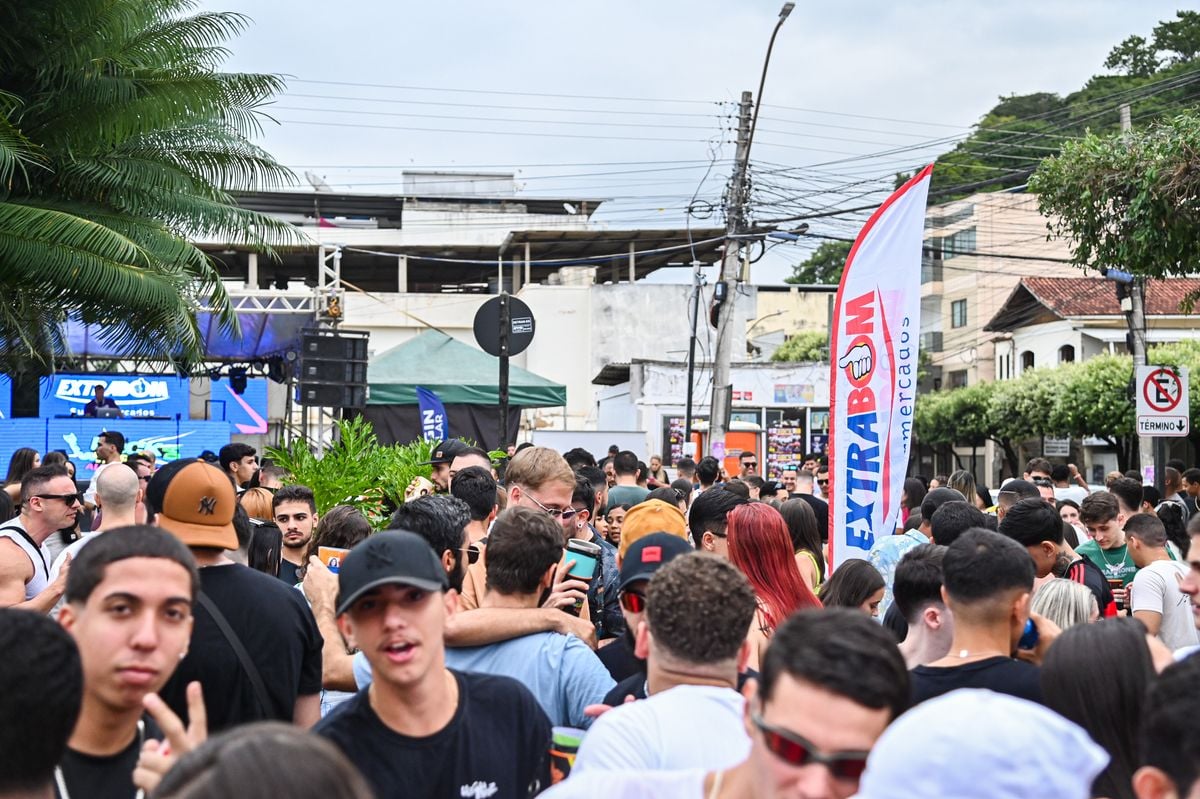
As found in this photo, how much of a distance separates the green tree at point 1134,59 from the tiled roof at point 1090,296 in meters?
16.2

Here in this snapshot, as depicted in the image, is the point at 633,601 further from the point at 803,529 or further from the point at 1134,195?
the point at 1134,195

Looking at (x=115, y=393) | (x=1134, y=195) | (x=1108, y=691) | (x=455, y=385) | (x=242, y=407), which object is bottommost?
(x=1108, y=691)

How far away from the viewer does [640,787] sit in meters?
2.55

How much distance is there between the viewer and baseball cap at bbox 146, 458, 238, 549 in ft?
13.5

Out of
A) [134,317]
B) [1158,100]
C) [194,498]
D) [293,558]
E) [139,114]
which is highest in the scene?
[1158,100]

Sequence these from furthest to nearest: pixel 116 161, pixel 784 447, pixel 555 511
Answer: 1. pixel 784 447
2. pixel 116 161
3. pixel 555 511

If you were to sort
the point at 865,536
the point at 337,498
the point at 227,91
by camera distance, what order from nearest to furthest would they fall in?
the point at 865,536 < the point at 337,498 < the point at 227,91

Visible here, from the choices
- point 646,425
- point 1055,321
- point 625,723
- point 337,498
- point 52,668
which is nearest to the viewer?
point 52,668

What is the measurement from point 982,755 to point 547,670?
2575 mm

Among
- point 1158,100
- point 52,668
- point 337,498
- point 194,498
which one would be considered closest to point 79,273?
point 337,498

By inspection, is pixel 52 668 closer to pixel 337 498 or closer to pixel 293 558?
pixel 293 558

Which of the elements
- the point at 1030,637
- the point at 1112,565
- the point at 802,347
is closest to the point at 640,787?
the point at 1030,637

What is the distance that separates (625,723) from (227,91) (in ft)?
46.4

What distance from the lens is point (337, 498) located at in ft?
34.7
